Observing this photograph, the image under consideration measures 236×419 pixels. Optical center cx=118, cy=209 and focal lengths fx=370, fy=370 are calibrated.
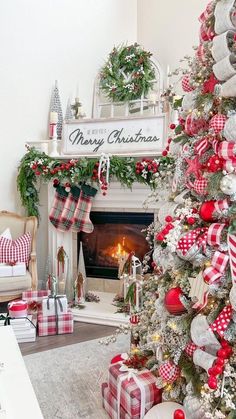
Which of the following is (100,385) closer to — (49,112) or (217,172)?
(217,172)

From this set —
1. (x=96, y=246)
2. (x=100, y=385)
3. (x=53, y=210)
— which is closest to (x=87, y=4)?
(x=53, y=210)

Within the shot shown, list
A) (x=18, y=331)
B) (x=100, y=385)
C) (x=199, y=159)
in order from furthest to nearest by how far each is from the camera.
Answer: (x=18, y=331) < (x=100, y=385) < (x=199, y=159)

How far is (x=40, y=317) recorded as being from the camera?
3.11 meters

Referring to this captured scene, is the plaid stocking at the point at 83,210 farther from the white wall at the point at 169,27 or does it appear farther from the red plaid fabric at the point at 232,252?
the red plaid fabric at the point at 232,252

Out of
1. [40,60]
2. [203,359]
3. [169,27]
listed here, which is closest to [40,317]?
[203,359]

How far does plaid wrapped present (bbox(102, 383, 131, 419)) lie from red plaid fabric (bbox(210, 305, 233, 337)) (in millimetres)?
730

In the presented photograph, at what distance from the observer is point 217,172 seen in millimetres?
1514

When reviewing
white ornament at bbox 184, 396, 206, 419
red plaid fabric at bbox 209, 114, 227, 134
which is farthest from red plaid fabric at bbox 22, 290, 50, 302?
red plaid fabric at bbox 209, 114, 227, 134

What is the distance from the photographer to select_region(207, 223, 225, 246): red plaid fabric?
4.95 feet

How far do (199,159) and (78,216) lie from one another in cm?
216

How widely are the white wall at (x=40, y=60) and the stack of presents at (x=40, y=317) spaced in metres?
0.86

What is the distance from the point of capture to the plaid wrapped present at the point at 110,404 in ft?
6.16

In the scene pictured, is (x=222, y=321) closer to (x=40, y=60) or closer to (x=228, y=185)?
(x=228, y=185)

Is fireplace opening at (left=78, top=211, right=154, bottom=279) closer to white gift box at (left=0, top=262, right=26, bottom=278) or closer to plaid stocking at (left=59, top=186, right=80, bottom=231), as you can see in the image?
plaid stocking at (left=59, top=186, right=80, bottom=231)
